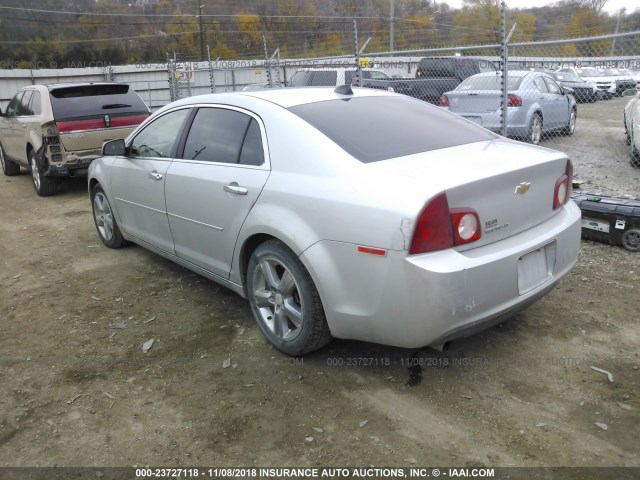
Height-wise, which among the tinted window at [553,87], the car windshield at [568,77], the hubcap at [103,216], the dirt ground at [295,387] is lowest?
the dirt ground at [295,387]

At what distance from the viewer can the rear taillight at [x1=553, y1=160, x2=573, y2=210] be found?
3.25 meters

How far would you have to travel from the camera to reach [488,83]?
9.98 m

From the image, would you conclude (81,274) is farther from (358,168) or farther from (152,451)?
(358,168)

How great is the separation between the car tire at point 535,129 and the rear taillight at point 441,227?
8011 mm

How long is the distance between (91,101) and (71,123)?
51cm

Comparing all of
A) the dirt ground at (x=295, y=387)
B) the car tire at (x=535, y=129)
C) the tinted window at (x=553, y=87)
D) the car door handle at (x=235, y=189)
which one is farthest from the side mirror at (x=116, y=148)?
the tinted window at (x=553, y=87)

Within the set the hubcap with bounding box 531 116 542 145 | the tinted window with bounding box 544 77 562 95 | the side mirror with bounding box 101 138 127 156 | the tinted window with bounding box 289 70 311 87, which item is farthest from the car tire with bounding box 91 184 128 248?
the tinted window with bounding box 289 70 311 87

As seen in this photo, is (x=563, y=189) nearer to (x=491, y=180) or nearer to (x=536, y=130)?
(x=491, y=180)

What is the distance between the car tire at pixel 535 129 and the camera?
9953 millimetres

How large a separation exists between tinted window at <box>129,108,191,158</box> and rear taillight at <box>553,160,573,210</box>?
2.68m

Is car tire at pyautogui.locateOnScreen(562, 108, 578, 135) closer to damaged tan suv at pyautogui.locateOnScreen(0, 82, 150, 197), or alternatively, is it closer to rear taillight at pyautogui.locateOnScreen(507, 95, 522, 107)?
rear taillight at pyautogui.locateOnScreen(507, 95, 522, 107)

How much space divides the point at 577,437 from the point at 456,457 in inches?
23.9

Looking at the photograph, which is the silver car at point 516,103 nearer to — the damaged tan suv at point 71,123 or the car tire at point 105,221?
the damaged tan suv at point 71,123

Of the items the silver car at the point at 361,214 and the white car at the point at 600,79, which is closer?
the silver car at the point at 361,214
